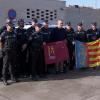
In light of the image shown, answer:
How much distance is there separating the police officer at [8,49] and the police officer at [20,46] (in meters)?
0.63

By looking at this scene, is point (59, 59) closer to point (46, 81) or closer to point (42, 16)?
point (46, 81)

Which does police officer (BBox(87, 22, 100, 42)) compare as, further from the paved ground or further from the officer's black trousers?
the officer's black trousers

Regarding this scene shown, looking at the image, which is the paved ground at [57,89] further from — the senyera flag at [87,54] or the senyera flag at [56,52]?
the senyera flag at [87,54]

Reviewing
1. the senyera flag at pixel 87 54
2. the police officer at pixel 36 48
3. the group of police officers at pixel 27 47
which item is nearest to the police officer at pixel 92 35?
the senyera flag at pixel 87 54

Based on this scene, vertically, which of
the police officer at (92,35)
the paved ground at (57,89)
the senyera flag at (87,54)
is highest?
the police officer at (92,35)

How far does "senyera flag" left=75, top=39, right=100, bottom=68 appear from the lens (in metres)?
14.4

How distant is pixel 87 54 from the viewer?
1456cm

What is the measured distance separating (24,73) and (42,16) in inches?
579

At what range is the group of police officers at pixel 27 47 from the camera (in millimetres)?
11906

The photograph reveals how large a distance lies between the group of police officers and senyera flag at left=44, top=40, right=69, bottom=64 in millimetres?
147

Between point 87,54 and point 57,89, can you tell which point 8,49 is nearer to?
point 57,89

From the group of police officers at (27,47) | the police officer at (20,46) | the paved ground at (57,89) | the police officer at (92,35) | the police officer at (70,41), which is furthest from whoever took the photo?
the police officer at (92,35)

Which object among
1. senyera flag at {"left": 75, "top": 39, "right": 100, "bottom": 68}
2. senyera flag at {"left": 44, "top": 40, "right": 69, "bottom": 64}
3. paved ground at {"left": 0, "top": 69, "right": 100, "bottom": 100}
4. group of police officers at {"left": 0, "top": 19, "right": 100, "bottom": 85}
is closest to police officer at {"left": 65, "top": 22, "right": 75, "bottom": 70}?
group of police officers at {"left": 0, "top": 19, "right": 100, "bottom": 85}

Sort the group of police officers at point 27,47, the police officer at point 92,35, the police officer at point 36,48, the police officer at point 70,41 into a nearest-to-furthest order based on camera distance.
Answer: the group of police officers at point 27,47 < the police officer at point 36,48 < the police officer at point 70,41 < the police officer at point 92,35
